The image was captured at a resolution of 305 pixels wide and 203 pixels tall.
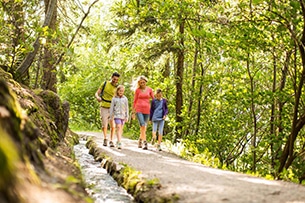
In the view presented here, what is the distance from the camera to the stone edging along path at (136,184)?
535cm

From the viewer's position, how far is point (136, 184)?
253 inches

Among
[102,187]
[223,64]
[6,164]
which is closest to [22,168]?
[6,164]

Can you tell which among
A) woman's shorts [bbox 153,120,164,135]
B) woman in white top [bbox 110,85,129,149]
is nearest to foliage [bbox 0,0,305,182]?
woman's shorts [bbox 153,120,164,135]

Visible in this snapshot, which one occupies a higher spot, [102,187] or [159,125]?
[159,125]

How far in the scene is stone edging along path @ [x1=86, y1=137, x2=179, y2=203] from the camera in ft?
17.5

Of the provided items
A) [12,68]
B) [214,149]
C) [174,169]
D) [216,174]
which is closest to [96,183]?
[174,169]

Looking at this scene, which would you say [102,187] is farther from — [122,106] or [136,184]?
[122,106]

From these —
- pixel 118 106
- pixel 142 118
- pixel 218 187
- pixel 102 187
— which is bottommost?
pixel 102 187

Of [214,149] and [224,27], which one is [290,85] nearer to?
[224,27]

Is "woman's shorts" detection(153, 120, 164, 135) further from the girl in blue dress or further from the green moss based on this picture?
the green moss

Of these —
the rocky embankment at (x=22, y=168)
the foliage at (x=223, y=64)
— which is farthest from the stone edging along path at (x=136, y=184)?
the foliage at (x=223, y=64)

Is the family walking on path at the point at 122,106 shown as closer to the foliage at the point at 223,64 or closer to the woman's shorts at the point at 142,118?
the woman's shorts at the point at 142,118

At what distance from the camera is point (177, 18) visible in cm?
1238

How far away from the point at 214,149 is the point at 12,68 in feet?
29.6
